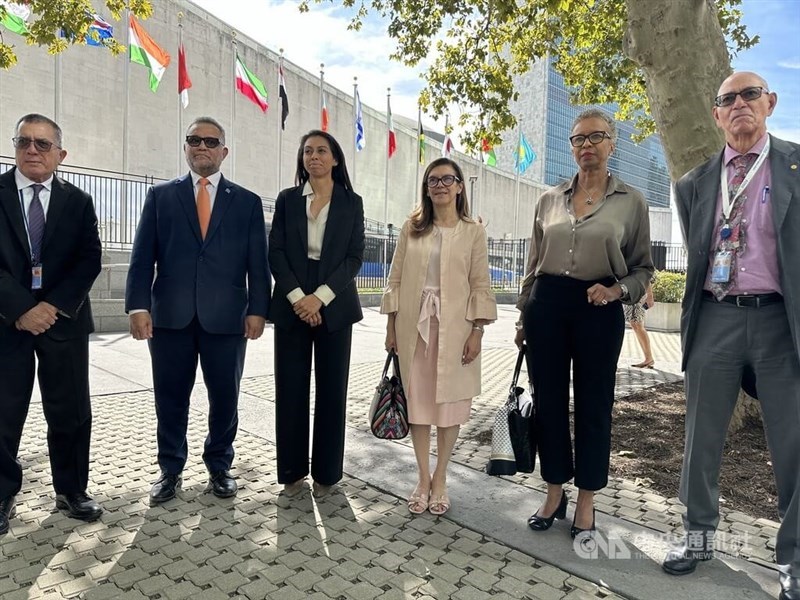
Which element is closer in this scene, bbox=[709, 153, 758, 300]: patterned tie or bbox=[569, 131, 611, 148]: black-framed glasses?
bbox=[709, 153, 758, 300]: patterned tie

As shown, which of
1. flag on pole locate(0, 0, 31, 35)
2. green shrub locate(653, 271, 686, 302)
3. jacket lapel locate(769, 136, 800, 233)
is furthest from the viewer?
green shrub locate(653, 271, 686, 302)

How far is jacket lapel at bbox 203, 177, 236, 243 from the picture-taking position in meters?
3.65

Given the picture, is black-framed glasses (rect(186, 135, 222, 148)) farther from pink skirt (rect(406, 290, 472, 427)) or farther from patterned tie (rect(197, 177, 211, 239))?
pink skirt (rect(406, 290, 472, 427))

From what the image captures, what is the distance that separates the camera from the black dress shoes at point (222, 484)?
3.58m

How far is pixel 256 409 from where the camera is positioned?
18.8ft

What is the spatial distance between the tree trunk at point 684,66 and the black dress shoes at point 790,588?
327 cm

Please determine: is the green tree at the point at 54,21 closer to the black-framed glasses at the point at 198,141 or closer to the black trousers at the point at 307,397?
the black-framed glasses at the point at 198,141

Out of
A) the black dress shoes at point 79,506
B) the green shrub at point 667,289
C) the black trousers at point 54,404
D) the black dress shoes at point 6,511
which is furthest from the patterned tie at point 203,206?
the green shrub at point 667,289

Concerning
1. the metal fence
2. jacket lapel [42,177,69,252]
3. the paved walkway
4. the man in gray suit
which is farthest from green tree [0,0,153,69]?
the man in gray suit

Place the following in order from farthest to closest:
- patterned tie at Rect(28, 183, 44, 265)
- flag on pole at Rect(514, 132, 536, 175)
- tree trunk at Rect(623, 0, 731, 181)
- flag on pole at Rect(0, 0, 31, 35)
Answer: flag on pole at Rect(514, 132, 536, 175)
flag on pole at Rect(0, 0, 31, 35)
tree trunk at Rect(623, 0, 731, 181)
patterned tie at Rect(28, 183, 44, 265)

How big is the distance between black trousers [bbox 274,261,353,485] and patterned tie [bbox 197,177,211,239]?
718mm

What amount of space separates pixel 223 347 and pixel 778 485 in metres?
3.04

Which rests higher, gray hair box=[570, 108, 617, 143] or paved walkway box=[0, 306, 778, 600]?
gray hair box=[570, 108, 617, 143]

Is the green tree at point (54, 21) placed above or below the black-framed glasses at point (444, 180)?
above
